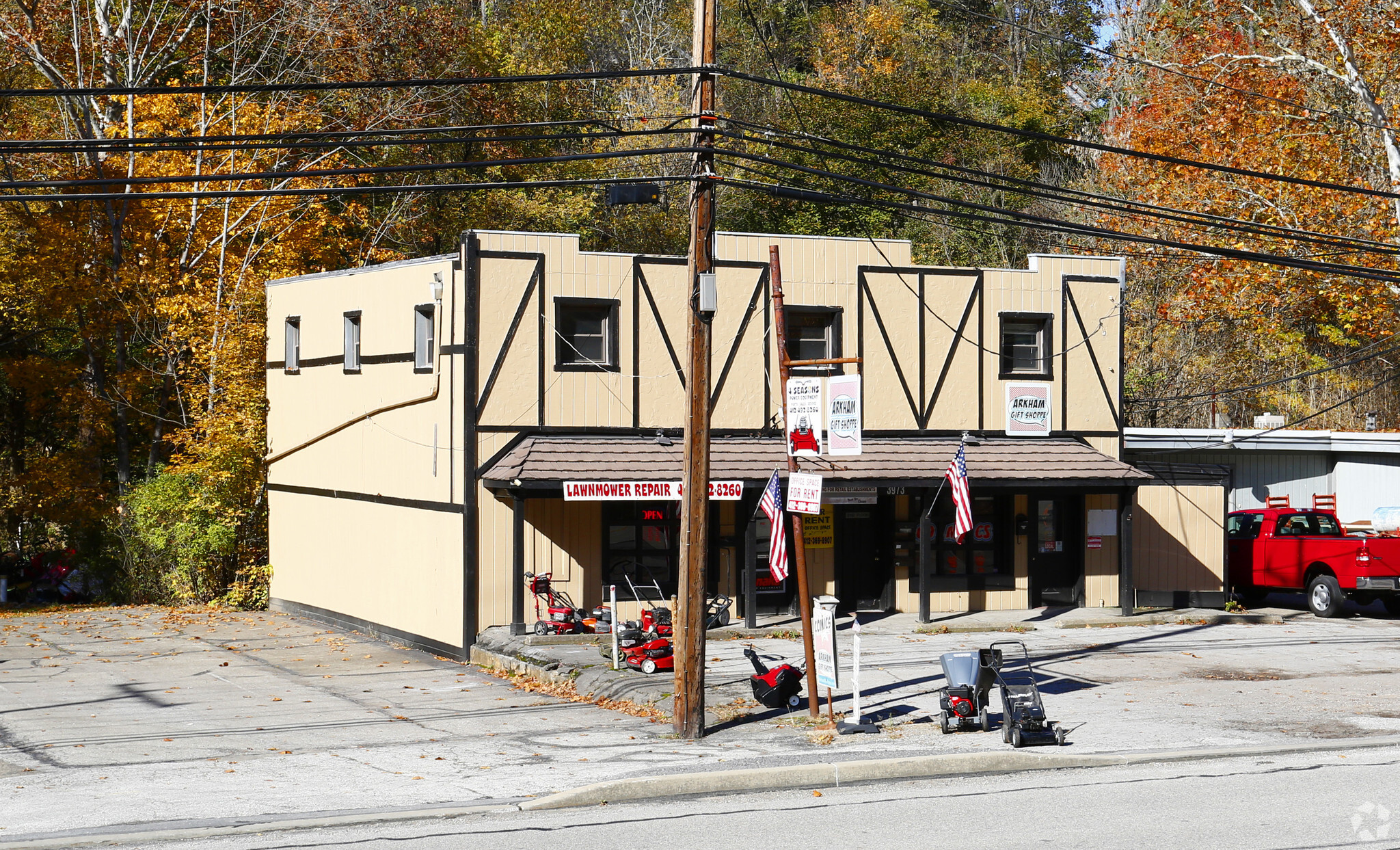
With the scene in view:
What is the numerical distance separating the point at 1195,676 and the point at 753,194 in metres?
30.4

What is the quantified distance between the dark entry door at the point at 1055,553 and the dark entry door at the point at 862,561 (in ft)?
9.92

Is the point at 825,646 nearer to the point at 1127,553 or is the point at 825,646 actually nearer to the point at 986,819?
the point at 986,819

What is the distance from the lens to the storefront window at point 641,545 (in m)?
22.9

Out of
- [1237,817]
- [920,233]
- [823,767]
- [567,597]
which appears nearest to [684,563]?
[823,767]

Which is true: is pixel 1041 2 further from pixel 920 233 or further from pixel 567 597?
pixel 567 597

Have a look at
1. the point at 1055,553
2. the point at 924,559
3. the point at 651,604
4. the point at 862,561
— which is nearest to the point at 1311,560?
the point at 1055,553

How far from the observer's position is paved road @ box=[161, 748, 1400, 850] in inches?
397

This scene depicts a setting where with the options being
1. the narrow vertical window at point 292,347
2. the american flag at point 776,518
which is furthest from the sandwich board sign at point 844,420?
the narrow vertical window at point 292,347

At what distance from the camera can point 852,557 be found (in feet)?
82.0

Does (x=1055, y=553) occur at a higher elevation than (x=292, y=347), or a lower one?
lower

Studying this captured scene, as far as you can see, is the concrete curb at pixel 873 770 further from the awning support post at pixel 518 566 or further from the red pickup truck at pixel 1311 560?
the red pickup truck at pixel 1311 560

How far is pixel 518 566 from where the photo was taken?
2145 centimetres

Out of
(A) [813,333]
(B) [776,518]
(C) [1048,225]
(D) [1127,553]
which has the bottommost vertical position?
(D) [1127,553]

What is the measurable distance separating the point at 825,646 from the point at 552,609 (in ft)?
26.2
